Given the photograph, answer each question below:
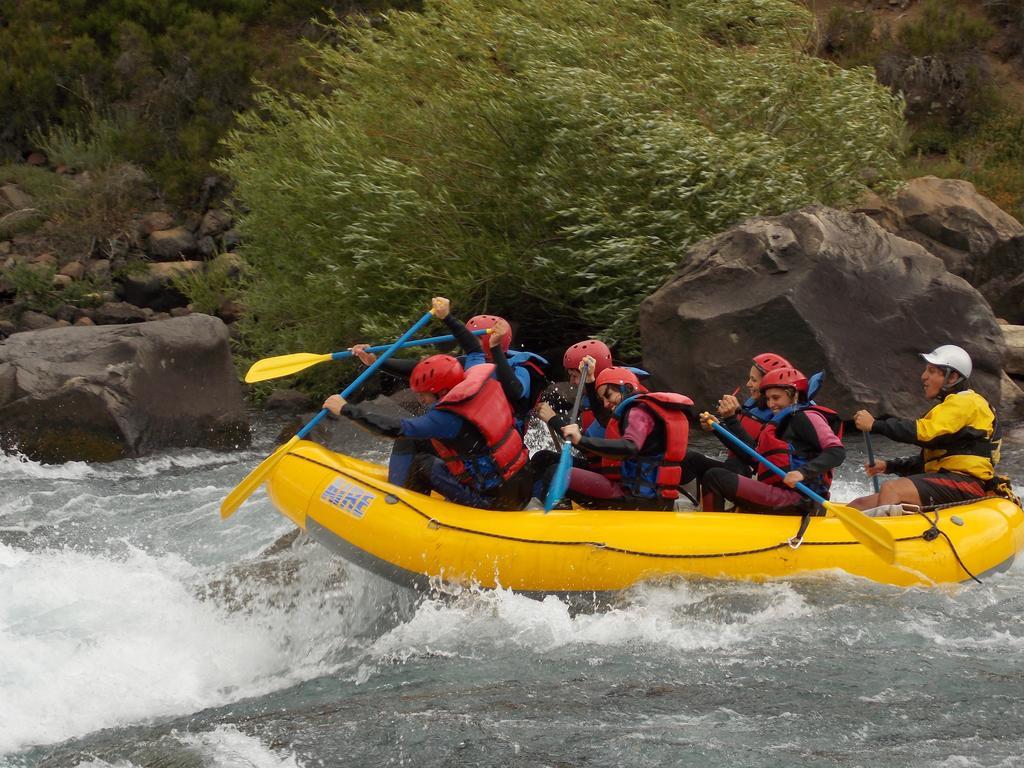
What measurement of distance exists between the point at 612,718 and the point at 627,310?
6289mm

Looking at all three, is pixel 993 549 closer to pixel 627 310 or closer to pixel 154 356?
pixel 627 310

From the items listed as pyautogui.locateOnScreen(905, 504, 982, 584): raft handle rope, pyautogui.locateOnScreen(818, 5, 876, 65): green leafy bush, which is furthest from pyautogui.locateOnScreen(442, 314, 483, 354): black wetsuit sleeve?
pyautogui.locateOnScreen(818, 5, 876, 65): green leafy bush

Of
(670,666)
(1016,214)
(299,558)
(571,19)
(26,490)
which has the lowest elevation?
(1016,214)

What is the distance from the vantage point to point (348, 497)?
5742 mm

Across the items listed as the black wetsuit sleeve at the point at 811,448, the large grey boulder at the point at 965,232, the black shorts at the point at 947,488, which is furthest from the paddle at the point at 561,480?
the large grey boulder at the point at 965,232

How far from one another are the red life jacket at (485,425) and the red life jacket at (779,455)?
4.19 ft

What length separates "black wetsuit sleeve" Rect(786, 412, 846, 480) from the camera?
5.86 meters

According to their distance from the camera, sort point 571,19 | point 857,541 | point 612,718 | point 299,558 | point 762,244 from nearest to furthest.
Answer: point 612,718 → point 857,541 → point 299,558 → point 762,244 → point 571,19

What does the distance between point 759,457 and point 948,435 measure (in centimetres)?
112

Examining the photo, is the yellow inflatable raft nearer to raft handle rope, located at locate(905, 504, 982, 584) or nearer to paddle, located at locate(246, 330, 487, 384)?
raft handle rope, located at locate(905, 504, 982, 584)

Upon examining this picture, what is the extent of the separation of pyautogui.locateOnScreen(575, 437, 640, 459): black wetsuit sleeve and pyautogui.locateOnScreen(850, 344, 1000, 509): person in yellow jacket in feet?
4.39

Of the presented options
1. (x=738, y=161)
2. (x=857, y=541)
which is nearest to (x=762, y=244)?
(x=738, y=161)

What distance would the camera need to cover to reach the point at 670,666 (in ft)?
16.6

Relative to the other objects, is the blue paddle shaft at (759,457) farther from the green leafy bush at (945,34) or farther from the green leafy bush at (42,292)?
the green leafy bush at (945,34)
